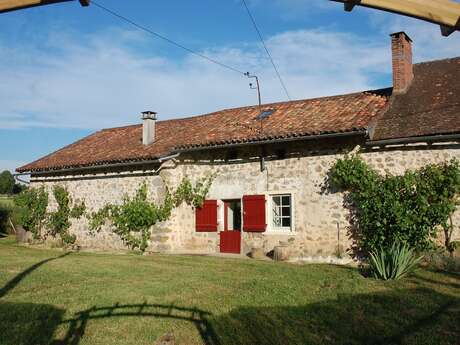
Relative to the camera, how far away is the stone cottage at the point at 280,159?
1127 centimetres

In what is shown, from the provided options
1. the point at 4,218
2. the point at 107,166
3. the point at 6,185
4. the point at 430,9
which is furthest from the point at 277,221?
the point at 6,185

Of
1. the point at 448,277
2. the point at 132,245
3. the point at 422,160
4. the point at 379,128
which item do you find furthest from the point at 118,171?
the point at 448,277

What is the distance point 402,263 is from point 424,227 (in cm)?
197

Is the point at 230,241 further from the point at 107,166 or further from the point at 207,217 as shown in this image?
the point at 107,166

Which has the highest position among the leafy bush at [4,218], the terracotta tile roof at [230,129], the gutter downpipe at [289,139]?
the terracotta tile roof at [230,129]

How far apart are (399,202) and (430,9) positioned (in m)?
8.41

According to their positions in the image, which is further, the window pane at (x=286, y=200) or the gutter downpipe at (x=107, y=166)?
the gutter downpipe at (x=107, y=166)

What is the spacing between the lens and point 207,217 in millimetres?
13742

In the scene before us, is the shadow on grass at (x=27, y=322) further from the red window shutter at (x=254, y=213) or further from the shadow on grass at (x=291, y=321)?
the red window shutter at (x=254, y=213)

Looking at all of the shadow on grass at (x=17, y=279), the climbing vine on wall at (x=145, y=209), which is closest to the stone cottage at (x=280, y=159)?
the climbing vine on wall at (x=145, y=209)

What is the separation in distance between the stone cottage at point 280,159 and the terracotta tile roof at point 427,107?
27mm

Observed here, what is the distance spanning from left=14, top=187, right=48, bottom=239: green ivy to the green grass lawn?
7.53 metres

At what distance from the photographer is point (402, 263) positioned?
876 cm

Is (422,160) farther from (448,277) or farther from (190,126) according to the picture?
(190,126)
